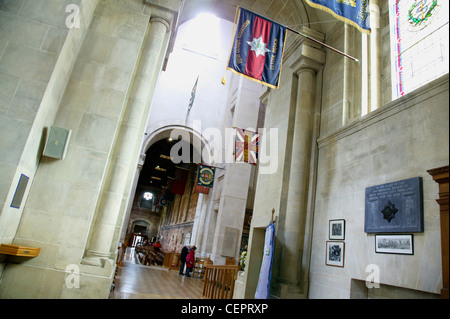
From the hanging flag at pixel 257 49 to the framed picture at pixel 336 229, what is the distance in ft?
11.5

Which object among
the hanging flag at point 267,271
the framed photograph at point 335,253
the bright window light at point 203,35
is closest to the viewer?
the framed photograph at point 335,253

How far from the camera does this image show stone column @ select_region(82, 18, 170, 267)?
5617 millimetres

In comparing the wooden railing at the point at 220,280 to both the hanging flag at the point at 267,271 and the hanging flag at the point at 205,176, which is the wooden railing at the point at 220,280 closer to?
the hanging flag at the point at 267,271

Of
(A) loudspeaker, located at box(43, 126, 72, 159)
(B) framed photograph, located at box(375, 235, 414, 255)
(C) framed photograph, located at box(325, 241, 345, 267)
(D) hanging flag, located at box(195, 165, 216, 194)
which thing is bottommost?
(C) framed photograph, located at box(325, 241, 345, 267)

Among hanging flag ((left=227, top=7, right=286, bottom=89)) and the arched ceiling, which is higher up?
the arched ceiling

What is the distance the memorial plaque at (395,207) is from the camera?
464 cm

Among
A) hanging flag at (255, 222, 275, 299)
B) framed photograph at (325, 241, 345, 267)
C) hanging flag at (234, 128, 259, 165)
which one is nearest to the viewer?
framed photograph at (325, 241, 345, 267)

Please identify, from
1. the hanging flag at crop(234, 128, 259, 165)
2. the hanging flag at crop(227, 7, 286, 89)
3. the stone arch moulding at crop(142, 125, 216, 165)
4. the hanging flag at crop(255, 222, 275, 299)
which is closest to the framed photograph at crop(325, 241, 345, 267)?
the hanging flag at crop(255, 222, 275, 299)

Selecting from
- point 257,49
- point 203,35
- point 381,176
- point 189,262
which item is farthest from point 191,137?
point 381,176

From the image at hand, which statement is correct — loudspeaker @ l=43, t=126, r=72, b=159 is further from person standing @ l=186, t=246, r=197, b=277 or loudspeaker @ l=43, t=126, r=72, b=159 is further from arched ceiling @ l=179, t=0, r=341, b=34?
person standing @ l=186, t=246, r=197, b=277

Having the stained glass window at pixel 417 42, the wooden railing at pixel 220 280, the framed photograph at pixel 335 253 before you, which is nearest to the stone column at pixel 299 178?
the framed photograph at pixel 335 253

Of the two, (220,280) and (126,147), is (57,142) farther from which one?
(220,280)

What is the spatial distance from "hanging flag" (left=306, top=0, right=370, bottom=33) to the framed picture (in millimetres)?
4232
